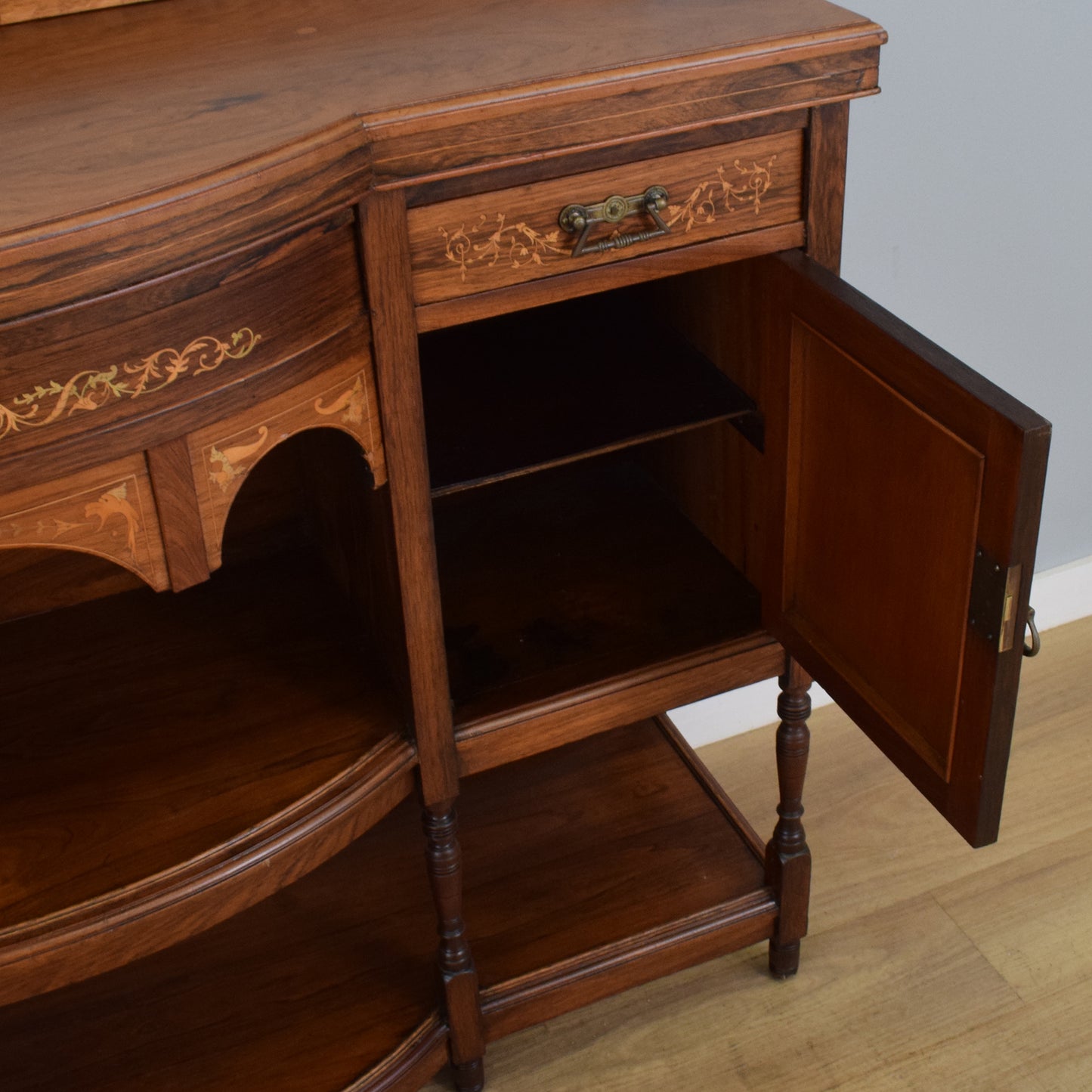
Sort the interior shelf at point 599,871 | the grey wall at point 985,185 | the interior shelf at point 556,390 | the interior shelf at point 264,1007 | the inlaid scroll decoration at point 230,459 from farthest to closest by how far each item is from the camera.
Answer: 1. the grey wall at point 985,185
2. the interior shelf at point 599,871
3. the interior shelf at point 264,1007
4. the interior shelf at point 556,390
5. the inlaid scroll decoration at point 230,459

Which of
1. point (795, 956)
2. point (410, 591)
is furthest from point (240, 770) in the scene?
point (795, 956)

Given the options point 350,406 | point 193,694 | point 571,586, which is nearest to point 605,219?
point 350,406

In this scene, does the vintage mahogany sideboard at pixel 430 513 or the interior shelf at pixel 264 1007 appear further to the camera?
the interior shelf at pixel 264 1007

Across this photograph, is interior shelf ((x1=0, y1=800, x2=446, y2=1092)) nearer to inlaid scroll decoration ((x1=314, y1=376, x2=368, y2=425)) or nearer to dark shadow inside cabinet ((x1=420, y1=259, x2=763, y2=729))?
dark shadow inside cabinet ((x1=420, y1=259, x2=763, y2=729))

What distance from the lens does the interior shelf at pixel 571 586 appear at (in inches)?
50.8

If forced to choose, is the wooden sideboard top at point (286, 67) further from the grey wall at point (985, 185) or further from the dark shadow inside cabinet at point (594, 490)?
the grey wall at point (985, 185)

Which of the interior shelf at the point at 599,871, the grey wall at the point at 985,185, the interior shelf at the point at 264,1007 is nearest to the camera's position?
the interior shelf at the point at 264,1007

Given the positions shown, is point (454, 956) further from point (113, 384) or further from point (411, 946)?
point (113, 384)

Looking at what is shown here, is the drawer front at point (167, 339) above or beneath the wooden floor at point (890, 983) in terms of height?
above

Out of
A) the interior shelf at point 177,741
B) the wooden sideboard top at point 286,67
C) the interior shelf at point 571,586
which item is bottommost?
the interior shelf at point 571,586

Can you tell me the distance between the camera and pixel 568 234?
1.03 meters

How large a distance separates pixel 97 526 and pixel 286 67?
373 mm

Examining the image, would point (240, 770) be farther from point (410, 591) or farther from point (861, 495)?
point (861, 495)

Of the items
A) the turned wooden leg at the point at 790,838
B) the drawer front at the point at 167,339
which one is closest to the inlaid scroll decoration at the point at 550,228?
the drawer front at the point at 167,339
